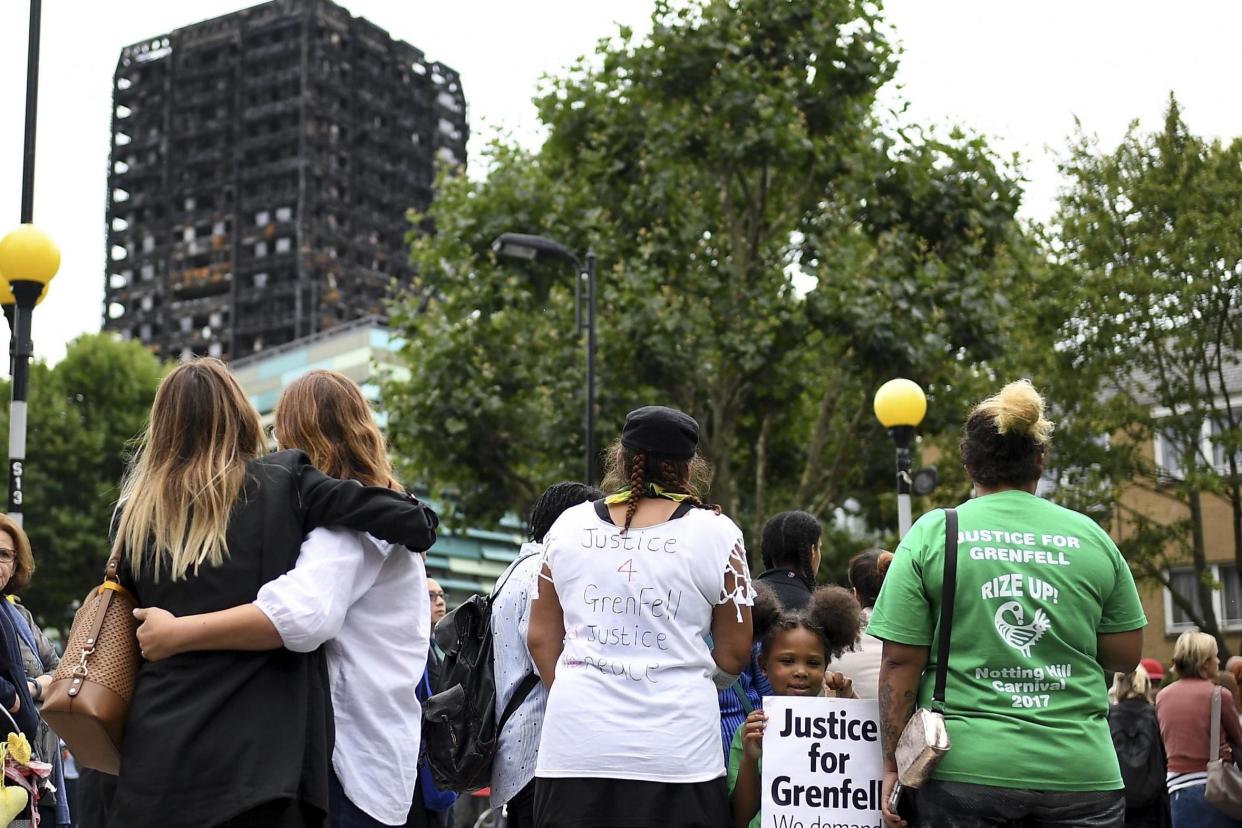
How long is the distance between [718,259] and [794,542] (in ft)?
60.8

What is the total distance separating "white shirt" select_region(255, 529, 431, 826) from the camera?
4371 mm

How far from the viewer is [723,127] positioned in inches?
944

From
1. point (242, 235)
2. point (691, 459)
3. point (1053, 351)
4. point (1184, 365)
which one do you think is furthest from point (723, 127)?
point (242, 235)

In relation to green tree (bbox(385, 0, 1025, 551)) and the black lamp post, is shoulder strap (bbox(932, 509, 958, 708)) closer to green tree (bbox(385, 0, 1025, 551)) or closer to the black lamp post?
the black lamp post

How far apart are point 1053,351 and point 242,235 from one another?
310ft

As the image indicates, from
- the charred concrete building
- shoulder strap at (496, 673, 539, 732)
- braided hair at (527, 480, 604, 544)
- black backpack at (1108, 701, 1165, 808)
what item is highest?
the charred concrete building

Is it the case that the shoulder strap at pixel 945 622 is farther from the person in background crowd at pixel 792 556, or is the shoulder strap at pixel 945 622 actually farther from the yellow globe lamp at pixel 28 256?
the yellow globe lamp at pixel 28 256

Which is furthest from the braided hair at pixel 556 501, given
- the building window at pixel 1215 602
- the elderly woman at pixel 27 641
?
the building window at pixel 1215 602

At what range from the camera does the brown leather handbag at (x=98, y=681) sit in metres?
3.77

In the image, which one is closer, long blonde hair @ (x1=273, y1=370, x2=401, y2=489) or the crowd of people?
the crowd of people

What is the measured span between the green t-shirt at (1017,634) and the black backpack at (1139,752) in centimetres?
596

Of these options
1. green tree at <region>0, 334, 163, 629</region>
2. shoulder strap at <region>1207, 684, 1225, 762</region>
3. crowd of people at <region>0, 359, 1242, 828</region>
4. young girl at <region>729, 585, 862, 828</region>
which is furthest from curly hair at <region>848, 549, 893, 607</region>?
green tree at <region>0, 334, 163, 629</region>

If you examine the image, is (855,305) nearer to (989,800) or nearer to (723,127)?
(723,127)

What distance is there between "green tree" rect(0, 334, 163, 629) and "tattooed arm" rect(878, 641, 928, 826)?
133 feet
